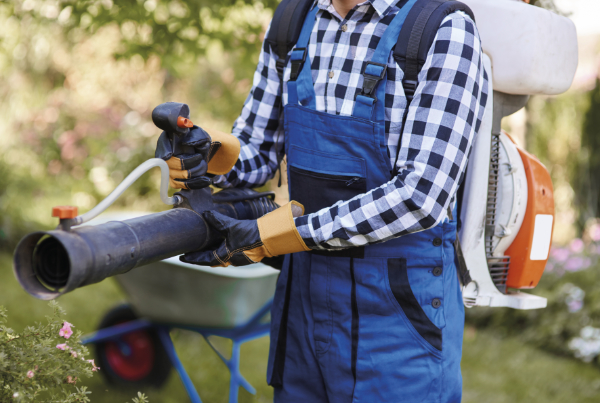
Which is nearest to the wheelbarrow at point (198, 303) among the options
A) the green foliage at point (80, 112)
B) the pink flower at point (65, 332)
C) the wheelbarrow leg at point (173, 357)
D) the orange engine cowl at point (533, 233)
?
the wheelbarrow leg at point (173, 357)

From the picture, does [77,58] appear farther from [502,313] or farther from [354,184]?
[354,184]

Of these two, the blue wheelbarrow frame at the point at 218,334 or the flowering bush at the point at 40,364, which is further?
the blue wheelbarrow frame at the point at 218,334

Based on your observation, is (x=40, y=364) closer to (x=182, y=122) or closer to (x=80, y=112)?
(x=182, y=122)

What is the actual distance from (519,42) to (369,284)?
0.76 m

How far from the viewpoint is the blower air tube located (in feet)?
2.95

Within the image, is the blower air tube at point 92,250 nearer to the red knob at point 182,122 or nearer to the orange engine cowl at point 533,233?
the red knob at point 182,122

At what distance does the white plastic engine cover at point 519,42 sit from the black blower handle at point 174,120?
830 mm

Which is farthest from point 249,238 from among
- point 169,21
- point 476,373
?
point 476,373

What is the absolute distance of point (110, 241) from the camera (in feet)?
3.14

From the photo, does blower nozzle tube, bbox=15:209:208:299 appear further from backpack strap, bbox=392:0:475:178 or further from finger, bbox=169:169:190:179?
backpack strap, bbox=392:0:475:178

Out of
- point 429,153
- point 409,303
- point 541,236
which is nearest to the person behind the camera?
point 429,153

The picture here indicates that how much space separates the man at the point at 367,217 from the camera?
46.0 inches

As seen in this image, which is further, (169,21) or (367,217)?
(169,21)

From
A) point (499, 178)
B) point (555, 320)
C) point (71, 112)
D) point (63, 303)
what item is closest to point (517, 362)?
point (555, 320)
